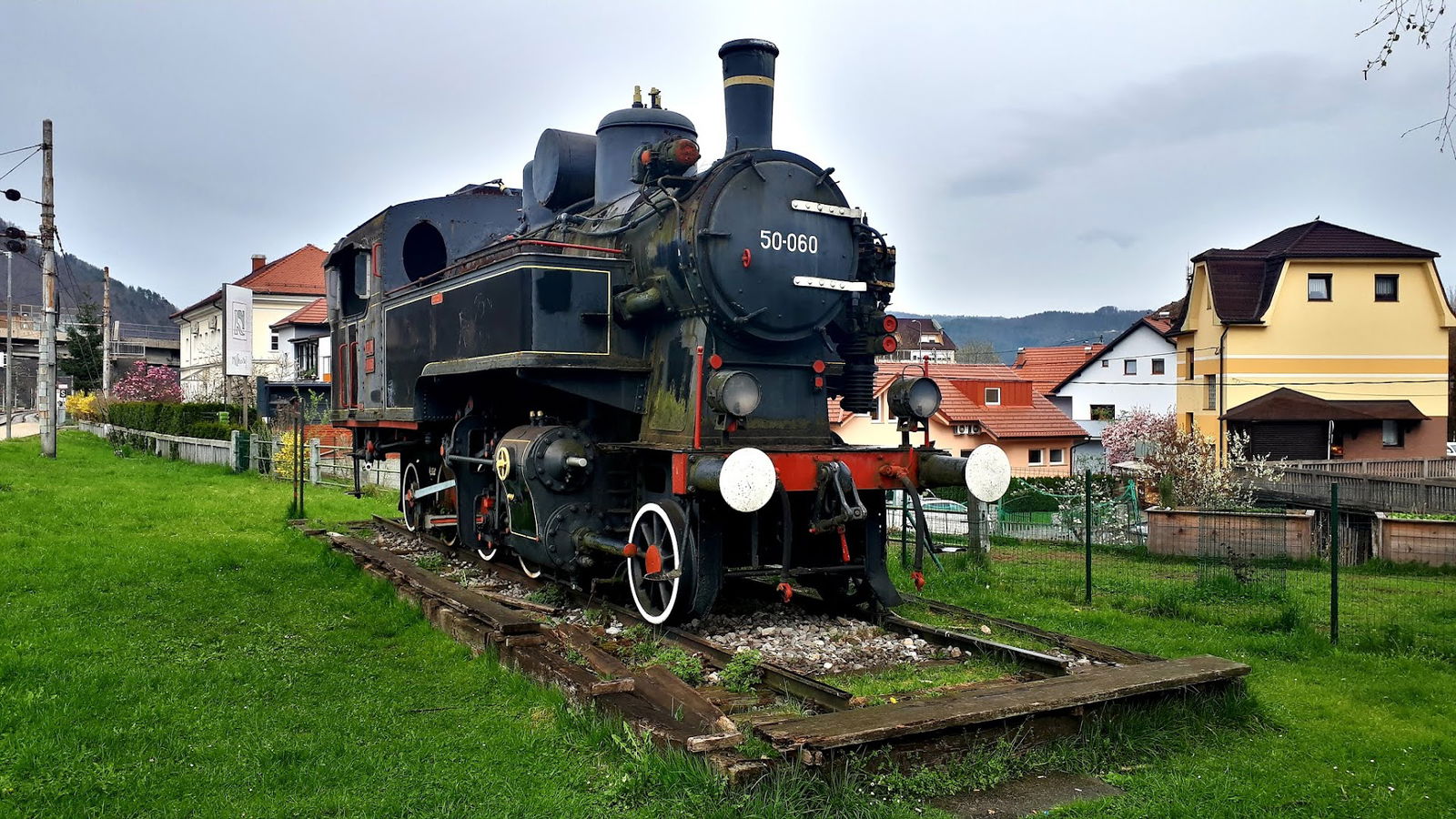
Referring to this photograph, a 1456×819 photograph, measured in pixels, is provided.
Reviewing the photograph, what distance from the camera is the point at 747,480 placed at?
641 cm

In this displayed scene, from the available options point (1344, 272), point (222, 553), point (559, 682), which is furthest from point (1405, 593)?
point (1344, 272)

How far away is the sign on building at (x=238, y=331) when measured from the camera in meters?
22.8

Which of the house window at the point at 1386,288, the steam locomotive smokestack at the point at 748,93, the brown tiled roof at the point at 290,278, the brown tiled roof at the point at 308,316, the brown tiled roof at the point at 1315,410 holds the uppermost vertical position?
the brown tiled roof at the point at 290,278

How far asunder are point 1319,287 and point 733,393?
1097 inches

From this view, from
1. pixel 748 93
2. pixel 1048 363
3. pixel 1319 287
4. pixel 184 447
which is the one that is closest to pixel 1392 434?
pixel 1319 287

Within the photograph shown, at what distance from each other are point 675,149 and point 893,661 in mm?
3956

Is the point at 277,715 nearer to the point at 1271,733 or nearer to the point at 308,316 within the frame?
the point at 1271,733

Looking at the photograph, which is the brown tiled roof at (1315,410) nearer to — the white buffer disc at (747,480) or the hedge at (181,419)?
the white buffer disc at (747,480)

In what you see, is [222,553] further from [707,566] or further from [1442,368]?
[1442,368]

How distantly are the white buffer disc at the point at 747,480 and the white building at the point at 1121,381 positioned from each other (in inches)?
1298

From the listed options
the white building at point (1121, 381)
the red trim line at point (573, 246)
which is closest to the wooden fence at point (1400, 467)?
the white building at point (1121, 381)

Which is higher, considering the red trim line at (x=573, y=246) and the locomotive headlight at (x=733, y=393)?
the red trim line at (x=573, y=246)

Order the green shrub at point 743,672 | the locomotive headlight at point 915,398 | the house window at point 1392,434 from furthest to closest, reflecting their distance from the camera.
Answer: the house window at point 1392,434, the locomotive headlight at point 915,398, the green shrub at point 743,672

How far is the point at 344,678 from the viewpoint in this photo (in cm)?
633
